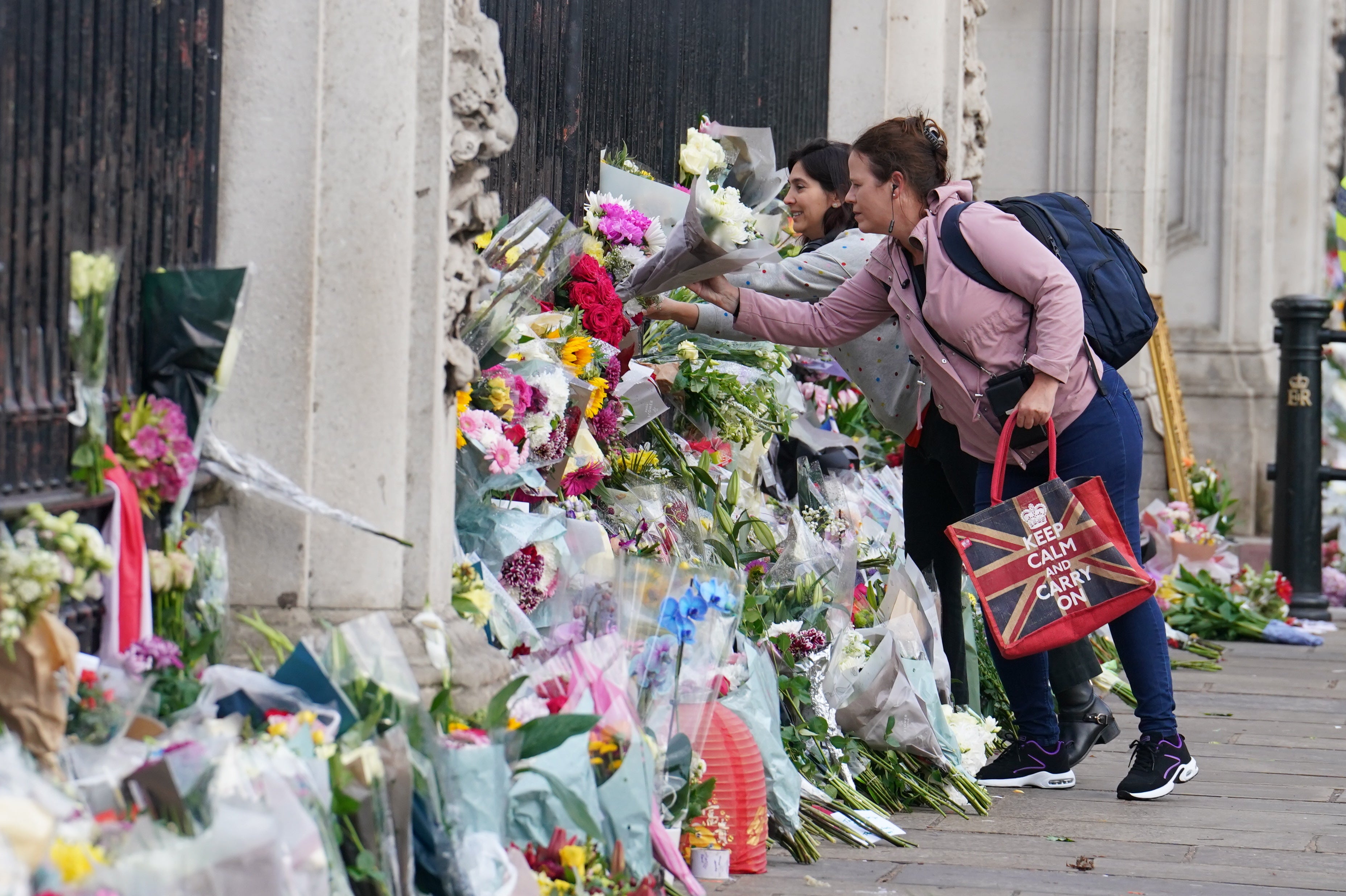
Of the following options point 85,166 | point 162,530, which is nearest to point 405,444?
point 162,530

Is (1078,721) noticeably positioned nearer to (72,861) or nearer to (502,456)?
(502,456)

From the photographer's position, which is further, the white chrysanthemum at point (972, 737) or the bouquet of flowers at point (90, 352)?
the white chrysanthemum at point (972, 737)

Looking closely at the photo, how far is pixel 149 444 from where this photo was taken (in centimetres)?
290

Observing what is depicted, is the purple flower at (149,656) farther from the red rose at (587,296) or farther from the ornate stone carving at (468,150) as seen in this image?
the red rose at (587,296)

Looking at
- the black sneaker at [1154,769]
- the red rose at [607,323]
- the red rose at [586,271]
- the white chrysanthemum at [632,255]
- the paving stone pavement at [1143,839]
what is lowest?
the paving stone pavement at [1143,839]

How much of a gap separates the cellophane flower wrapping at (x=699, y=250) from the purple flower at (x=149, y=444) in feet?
5.86

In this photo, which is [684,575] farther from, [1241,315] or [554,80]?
[1241,315]

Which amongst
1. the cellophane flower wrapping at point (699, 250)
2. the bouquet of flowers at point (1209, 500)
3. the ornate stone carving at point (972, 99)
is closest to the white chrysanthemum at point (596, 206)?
the cellophane flower wrapping at point (699, 250)

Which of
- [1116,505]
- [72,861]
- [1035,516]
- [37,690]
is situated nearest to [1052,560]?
[1035,516]

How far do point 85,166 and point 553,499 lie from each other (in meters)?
1.63

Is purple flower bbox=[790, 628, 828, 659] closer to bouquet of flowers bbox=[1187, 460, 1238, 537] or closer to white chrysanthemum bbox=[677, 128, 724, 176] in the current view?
white chrysanthemum bbox=[677, 128, 724, 176]

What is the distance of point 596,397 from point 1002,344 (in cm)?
99

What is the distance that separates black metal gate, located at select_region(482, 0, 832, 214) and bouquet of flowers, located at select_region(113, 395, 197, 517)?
170cm

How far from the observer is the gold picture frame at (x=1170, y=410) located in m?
8.90
